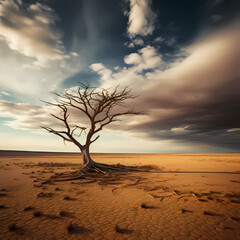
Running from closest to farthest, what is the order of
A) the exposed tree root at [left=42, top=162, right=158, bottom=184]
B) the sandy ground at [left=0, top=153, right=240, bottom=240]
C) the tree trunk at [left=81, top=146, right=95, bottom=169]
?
the sandy ground at [left=0, top=153, right=240, bottom=240]
the exposed tree root at [left=42, top=162, right=158, bottom=184]
the tree trunk at [left=81, top=146, right=95, bottom=169]

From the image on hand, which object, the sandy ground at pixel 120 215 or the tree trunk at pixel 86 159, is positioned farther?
the tree trunk at pixel 86 159

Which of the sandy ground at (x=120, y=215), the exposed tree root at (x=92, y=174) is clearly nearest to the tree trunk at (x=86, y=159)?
the exposed tree root at (x=92, y=174)

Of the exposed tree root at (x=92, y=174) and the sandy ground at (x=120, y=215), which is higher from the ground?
the exposed tree root at (x=92, y=174)

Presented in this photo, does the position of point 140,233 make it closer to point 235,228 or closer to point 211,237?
point 211,237

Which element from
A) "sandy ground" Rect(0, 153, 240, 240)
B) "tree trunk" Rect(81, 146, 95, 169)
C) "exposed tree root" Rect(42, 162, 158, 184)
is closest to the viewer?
"sandy ground" Rect(0, 153, 240, 240)

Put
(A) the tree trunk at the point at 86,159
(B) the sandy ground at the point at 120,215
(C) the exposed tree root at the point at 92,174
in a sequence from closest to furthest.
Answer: (B) the sandy ground at the point at 120,215
(C) the exposed tree root at the point at 92,174
(A) the tree trunk at the point at 86,159

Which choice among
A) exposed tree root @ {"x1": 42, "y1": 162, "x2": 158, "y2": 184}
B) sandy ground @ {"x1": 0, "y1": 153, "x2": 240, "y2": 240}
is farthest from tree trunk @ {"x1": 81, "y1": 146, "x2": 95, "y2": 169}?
sandy ground @ {"x1": 0, "y1": 153, "x2": 240, "y2": 240}

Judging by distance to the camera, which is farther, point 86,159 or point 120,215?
point 86,159

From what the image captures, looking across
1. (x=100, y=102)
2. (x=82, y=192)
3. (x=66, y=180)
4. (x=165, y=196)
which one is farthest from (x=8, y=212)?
(x=100, y=102)

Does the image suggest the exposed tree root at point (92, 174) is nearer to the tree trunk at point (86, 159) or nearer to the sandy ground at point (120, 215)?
the tree trunk at point (86, 159)

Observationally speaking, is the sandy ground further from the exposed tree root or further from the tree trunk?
the tree trunk

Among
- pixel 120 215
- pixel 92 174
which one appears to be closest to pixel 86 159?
pixel 92 174

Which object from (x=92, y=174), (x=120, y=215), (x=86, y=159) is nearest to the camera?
(x=120, y=215)

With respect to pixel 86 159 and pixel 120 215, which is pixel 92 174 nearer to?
pixel 86 159
